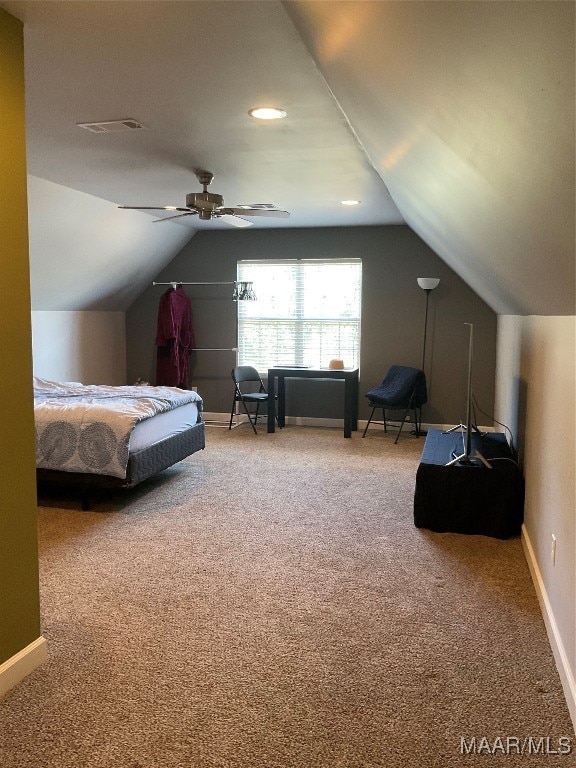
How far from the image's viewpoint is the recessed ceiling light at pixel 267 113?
316cm

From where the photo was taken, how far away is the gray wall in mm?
6957

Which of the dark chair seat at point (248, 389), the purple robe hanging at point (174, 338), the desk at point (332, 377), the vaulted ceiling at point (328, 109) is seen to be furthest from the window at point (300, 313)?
the vaulted ceiling at point (328, 109)

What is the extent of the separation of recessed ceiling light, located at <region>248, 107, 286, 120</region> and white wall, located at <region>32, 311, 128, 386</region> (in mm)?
3835

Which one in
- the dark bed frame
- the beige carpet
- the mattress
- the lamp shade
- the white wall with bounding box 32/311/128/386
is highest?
the lamp shade

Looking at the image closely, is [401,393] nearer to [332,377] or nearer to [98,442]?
[332,377]

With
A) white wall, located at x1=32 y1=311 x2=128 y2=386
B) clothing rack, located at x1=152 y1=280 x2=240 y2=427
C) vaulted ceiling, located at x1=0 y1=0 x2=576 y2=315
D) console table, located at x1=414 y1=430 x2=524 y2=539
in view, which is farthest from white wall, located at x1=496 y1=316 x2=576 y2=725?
white wall, located at x1=32 y1=311 x2=128 y2=386

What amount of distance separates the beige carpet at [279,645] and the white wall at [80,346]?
250cm

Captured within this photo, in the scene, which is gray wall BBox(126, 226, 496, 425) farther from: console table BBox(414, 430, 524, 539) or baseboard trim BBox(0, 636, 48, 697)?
baseboard trim BBox(0, 636, 48, 697)

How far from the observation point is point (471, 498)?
387 centimetres

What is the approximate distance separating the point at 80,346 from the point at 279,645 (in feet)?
17.1

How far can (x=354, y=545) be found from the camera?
3721mm

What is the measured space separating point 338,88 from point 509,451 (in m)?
2.86

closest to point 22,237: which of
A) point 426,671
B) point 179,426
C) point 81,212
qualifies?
point 426,671

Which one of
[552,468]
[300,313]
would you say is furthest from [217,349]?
[552,468]
